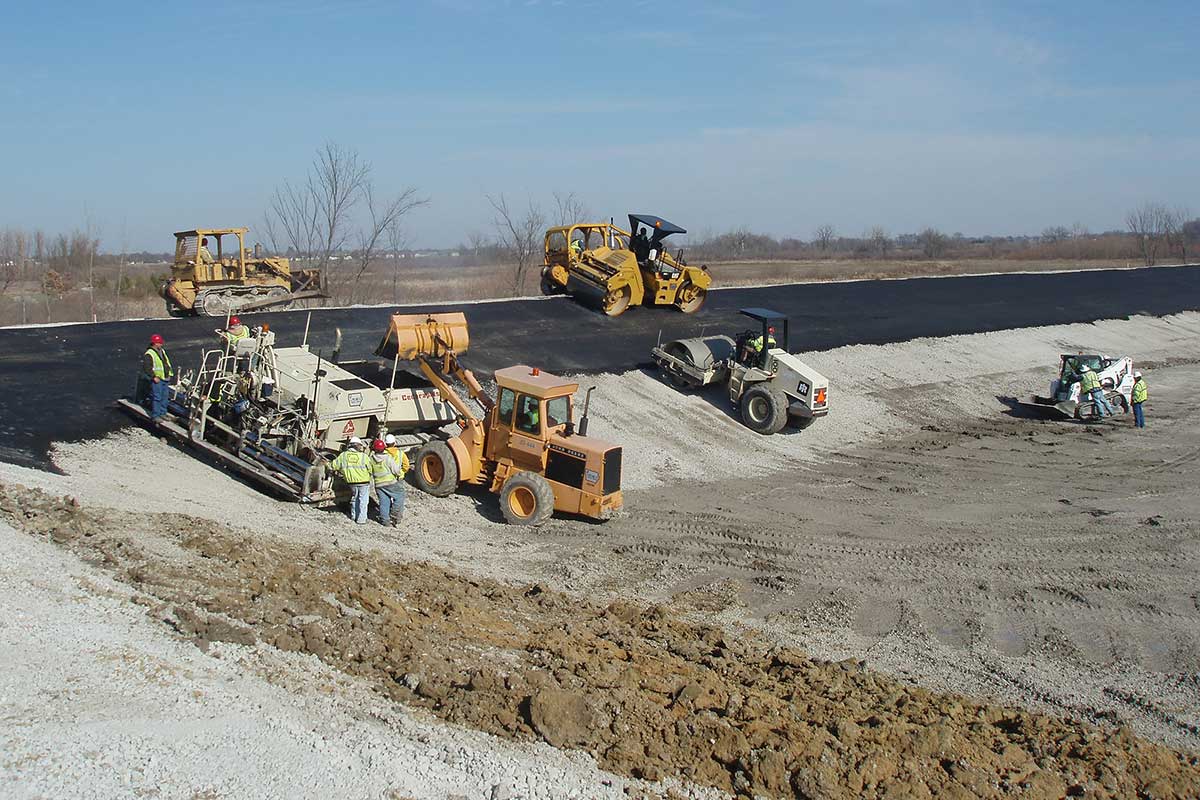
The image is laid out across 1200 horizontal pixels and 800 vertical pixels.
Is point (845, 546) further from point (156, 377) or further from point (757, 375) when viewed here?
point (156, 377)

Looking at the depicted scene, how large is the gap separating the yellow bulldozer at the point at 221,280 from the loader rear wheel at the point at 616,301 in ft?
25.6

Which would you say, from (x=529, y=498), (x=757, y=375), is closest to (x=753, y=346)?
(x=757, y=375)

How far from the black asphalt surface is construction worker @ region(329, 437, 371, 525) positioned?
412 centimetres

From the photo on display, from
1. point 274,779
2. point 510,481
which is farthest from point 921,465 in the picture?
point 274,779

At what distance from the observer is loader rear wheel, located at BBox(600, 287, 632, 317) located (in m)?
25.3

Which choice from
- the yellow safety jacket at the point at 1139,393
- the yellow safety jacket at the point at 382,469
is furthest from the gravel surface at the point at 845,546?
the yellow safety jacket at the point at 1139,393

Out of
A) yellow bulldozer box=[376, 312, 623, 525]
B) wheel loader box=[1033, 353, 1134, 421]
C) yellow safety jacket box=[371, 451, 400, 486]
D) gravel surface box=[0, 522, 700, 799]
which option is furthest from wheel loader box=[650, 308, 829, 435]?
gravel surface box=[0, 522, 700, 799]

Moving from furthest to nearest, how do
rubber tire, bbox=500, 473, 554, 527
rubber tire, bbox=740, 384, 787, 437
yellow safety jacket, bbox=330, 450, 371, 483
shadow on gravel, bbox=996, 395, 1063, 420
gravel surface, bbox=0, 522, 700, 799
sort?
1. shadow on gravel, bbox=996, 395, 1063, 420
2. rubber tire, bbox=740, 384, 787, 437
3. rubber tire, bbox=500, 473, 554, 527
4. yellow safety jacket, bbox=330, 450, 371, 483
5. gravel surface, bbox=0, 522, 700, 799

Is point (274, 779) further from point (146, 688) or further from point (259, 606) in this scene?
point (259, 606)

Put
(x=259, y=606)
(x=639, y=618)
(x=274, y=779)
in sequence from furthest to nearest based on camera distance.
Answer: (x=639, y=618) → (x=259, y=606) → (x=274, y=779)

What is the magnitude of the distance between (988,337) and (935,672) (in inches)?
860

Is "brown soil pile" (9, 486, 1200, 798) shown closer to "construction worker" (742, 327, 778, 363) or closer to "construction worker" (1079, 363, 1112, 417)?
"construction worker" (742, 327, 778, 363)

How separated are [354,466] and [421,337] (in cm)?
291

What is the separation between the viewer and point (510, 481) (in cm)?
1299
